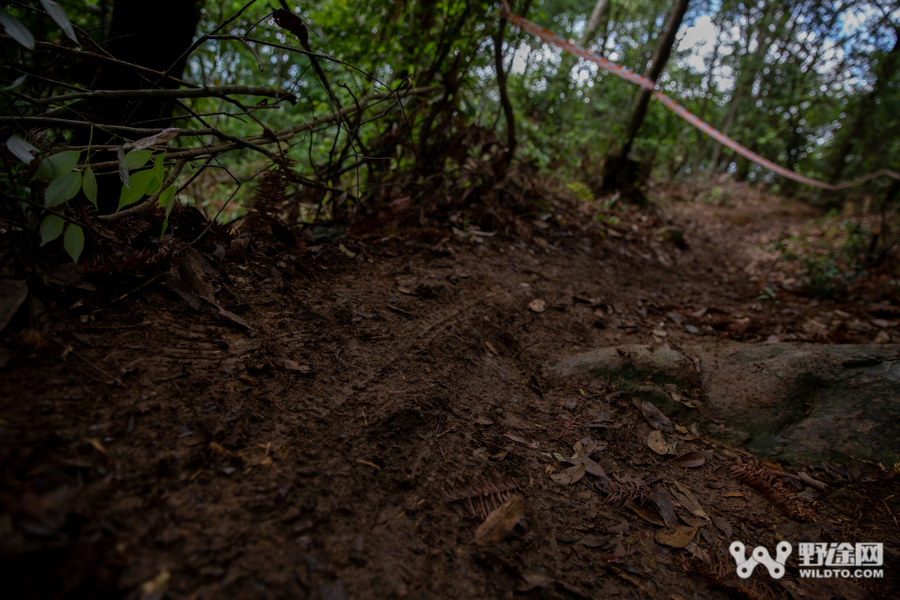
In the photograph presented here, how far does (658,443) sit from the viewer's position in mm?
1729

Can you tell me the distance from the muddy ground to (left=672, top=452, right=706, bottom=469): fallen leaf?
0.4 inches

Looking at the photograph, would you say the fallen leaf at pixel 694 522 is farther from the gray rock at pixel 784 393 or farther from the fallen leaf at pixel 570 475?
the gray rock at pixel 784 393

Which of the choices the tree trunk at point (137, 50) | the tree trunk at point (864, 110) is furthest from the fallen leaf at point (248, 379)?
the tree trunk at point (864, 110)

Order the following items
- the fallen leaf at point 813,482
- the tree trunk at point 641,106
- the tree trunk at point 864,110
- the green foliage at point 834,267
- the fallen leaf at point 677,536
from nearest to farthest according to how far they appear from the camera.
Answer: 1. the fallen leaf at point 677,536
2. the fallen leaf at point 813,482
3. the green foliage at point 834,267
4. the tree trunk at point 641,106
5. the tree trunk at point 864,110

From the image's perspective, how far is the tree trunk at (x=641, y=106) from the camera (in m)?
5.88

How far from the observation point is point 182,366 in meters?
1.20

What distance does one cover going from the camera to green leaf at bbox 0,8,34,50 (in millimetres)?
838

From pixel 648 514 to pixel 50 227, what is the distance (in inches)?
75.0

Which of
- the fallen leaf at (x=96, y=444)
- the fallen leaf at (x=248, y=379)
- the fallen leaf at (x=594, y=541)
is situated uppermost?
the fallen leaf at (x=248, y=379)

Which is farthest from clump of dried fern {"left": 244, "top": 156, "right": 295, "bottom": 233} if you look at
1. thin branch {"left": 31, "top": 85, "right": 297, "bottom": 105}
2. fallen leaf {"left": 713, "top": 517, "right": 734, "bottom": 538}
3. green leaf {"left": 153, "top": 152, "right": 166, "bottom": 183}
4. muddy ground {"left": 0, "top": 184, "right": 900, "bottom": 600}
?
fallen leaf {"left": 713, "top": 517, "right": 734, "bottom": 538}

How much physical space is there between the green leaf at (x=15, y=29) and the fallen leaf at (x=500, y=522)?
59.0 inches

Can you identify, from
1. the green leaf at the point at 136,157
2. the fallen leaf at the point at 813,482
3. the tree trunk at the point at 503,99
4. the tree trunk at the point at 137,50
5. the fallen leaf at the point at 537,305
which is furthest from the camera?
the tree trunk at the point at 503,99

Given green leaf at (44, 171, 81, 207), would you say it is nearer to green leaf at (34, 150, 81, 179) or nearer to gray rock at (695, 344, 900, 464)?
green leaf at (34, 150, 81, 179)

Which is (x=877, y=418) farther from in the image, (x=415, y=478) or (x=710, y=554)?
(x=415, y=478)
